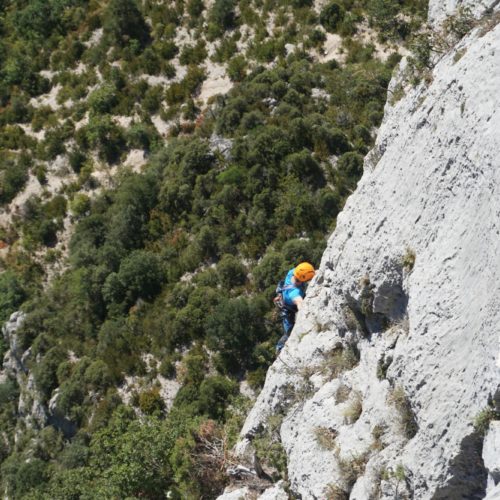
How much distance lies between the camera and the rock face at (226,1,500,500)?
21.7 feet

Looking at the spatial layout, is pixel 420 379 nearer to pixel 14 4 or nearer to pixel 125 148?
pixel 125 148

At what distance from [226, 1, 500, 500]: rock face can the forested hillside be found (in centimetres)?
459

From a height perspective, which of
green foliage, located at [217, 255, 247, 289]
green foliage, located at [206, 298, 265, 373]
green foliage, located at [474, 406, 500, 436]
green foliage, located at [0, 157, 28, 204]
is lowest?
green foliage, located at [474, 406, 500, 436]

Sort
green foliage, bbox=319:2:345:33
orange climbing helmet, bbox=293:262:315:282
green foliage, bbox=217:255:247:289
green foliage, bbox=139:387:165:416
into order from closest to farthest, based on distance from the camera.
Answer: orange climbing helmet, bbox=293:262:315:282 < green foliage, bbox=139:387:165:416 < green foliage, bbox=217:255:247:289 < green foliage, bbox=319:2:345:33

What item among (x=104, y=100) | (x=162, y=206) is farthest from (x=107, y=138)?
(x=162, y=206)

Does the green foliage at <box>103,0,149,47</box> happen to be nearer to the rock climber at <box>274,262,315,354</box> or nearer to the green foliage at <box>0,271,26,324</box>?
the green foliage at <box>0,271,26,324</box>

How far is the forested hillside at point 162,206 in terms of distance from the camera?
20.7m

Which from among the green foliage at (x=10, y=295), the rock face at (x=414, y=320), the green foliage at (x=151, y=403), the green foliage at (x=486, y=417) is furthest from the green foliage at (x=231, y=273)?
the green foliage at (x=486, y=417)

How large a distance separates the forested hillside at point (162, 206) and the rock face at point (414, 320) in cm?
459

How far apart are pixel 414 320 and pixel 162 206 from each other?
61.2 ft

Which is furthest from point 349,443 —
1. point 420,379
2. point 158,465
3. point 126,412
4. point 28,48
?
point 28,48

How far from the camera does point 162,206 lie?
83.2 feet

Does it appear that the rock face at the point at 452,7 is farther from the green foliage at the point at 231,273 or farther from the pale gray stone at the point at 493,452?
the green foliage at the point at 231,273

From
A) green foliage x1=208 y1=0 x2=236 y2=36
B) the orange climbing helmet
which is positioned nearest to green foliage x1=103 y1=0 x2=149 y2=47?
green foliage x1=208 y1=0 x2=236 y2=36
